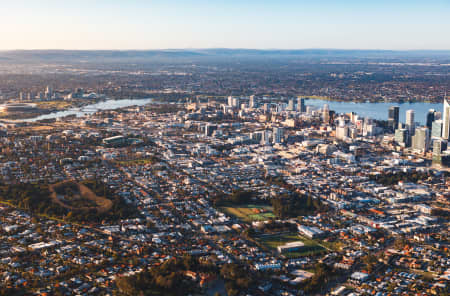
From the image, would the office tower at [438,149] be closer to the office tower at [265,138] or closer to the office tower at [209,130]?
the office tower at [265,138]

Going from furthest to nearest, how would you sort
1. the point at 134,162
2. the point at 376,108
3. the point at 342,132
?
1. the point at 376,108
2. the point at 342,132
3. the point at 134,162

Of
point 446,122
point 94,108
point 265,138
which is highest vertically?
point 446,122

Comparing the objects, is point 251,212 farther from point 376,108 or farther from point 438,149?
point 376,108

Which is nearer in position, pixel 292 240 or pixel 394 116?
pixel 292 240

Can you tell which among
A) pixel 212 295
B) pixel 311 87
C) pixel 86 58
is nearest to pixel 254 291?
pixel 212 295

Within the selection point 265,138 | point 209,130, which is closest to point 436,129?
point 265,138
